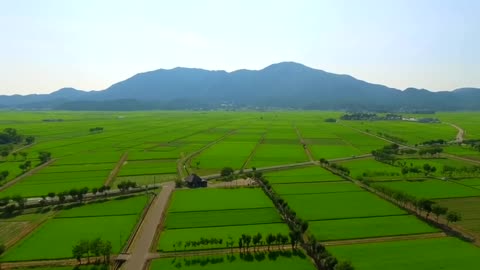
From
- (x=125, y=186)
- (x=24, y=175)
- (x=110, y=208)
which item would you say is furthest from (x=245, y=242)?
(x=24, y=175)

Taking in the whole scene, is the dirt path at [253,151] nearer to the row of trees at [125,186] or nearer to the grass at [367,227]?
the row of trees at [125,186]

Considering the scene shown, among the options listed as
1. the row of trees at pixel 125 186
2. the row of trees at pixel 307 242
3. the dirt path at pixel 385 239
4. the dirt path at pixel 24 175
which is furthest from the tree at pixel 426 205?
the dirt path at pixel 24 175

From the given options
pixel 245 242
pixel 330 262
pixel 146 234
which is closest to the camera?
pixel 330 262

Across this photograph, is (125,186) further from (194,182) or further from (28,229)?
(28,229)

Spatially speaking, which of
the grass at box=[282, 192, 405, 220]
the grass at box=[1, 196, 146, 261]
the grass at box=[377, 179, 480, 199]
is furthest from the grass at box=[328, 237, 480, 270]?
the grass at box=[1, 196, 146, 261]

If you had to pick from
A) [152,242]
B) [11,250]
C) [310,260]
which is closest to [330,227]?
[310,260]

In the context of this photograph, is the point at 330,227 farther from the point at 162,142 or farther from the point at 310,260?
the point at 162,142
